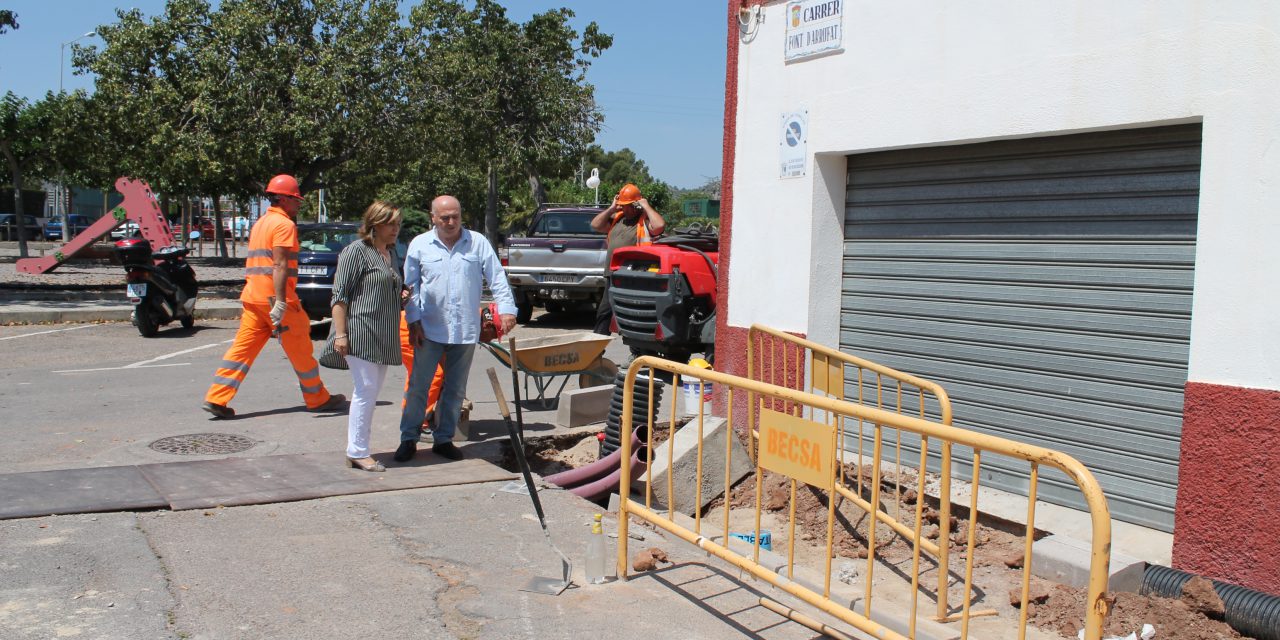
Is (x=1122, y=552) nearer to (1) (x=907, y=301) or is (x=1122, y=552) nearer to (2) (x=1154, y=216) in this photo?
(2) (x=1154, y=216)

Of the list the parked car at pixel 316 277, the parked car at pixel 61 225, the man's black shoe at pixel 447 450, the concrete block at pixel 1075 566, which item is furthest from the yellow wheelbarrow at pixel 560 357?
the parked car at pixel 61 225

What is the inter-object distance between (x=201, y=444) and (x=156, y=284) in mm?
7197

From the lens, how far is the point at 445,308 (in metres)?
6.65

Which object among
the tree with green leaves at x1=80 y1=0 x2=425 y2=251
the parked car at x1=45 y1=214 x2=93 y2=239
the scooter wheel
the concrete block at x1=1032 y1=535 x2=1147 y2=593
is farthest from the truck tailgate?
the parked car at x1=45 y1=214 x2=93 y2=239

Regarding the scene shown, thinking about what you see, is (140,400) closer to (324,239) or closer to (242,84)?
(324,239)

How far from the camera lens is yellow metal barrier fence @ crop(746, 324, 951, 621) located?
4.32 m

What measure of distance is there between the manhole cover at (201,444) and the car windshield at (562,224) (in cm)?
1007

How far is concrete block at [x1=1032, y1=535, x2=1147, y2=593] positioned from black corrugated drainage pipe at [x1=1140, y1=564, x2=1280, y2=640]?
0.06m

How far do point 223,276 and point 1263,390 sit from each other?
91.5 ft

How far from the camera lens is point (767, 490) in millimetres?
6535

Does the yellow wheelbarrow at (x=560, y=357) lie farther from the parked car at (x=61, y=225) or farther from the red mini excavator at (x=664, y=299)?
the parked car at (x=61, y=225)

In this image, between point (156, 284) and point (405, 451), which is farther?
point (156, 284)

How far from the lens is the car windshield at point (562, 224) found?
1736 cm

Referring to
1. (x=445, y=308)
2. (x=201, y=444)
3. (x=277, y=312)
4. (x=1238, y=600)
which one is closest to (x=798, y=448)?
(x=1238, y=600)
